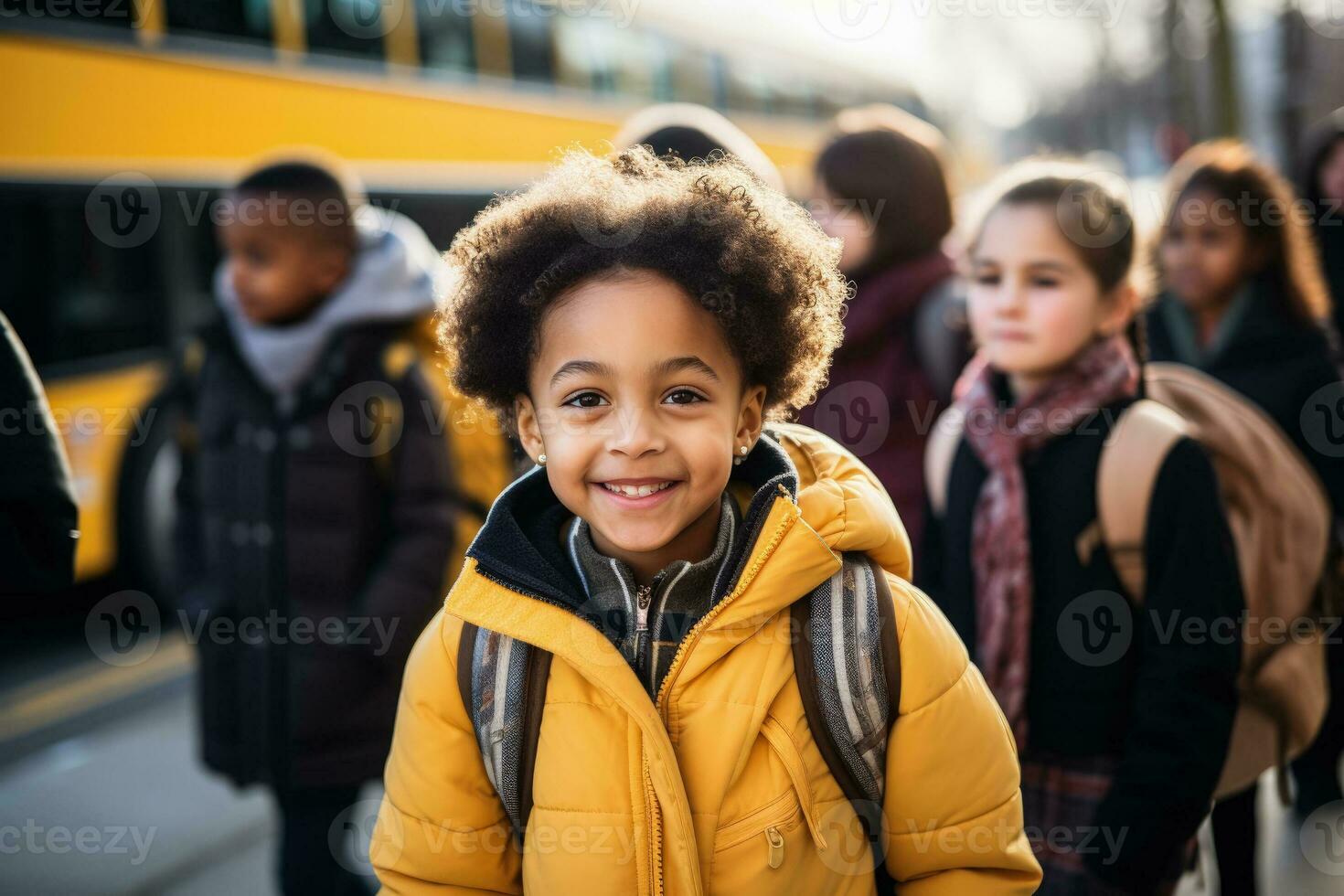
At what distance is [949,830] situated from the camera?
5.42ft

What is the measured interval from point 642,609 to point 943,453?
1.16m

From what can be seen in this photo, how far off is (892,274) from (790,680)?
6.29 ft

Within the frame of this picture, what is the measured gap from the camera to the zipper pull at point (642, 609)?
1.73 m

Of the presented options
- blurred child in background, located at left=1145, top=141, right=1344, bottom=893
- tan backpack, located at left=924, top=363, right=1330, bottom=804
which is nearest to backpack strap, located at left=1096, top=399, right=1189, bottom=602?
tan backpack, located at left=924, top=363, right=1330, bottom=804

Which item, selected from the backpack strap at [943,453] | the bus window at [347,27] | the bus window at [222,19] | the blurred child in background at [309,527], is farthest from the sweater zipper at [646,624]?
the bus window at [347,27]

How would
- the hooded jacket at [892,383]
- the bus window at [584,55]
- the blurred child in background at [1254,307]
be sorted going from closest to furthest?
the hooded jacket at [892,383] → the blurred child in background at [1254,307] → the bus window at [584,55]

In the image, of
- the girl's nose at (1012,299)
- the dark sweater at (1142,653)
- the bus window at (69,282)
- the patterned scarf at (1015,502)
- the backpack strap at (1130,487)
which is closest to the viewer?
the dark sweater at (1142,653)

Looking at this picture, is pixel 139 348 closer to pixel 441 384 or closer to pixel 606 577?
pixel 441 384

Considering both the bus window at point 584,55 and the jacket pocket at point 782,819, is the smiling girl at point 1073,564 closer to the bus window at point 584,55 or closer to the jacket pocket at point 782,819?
the jacket pocket at point 782,819

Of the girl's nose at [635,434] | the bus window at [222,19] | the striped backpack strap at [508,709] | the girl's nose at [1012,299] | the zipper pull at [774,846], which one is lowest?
the zipper pull at [774,846]

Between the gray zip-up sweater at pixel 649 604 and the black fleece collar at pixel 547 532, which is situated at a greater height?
the black fleece collar at pixel 547 532

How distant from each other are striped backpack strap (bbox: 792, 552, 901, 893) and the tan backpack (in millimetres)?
1041

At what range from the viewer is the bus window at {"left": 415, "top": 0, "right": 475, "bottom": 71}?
27.5 feet

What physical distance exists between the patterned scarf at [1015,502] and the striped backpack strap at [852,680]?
800mm
